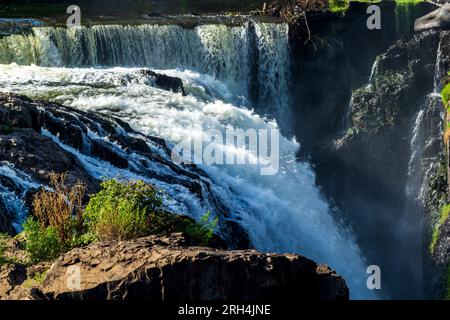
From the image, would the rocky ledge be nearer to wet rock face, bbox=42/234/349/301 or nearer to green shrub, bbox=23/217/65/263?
wet rock face, bbox=42/234/349/301

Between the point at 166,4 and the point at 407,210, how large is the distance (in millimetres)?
13796

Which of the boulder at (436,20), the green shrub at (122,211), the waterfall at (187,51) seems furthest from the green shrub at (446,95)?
the green shrub at (122,211)

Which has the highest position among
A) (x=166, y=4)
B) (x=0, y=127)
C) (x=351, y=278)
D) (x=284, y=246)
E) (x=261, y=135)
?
(x=166, y=4)

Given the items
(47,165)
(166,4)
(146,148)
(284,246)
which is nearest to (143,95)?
(146,148)

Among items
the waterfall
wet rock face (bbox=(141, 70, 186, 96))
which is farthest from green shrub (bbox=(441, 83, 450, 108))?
the waterfall

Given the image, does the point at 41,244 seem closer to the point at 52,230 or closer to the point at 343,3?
the point at 52,230

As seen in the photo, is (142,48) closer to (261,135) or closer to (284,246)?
(261,135)

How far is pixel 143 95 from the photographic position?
1758cm

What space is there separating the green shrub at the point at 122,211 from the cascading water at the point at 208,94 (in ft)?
10.1

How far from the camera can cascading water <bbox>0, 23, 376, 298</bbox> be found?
13.8 metres

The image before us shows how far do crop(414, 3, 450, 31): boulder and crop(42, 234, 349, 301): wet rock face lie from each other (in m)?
14.9

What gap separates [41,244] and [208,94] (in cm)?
1235

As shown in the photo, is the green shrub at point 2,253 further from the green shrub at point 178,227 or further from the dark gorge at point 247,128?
the green shrub at point 178,227

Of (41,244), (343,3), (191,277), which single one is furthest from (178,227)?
(343,3)
